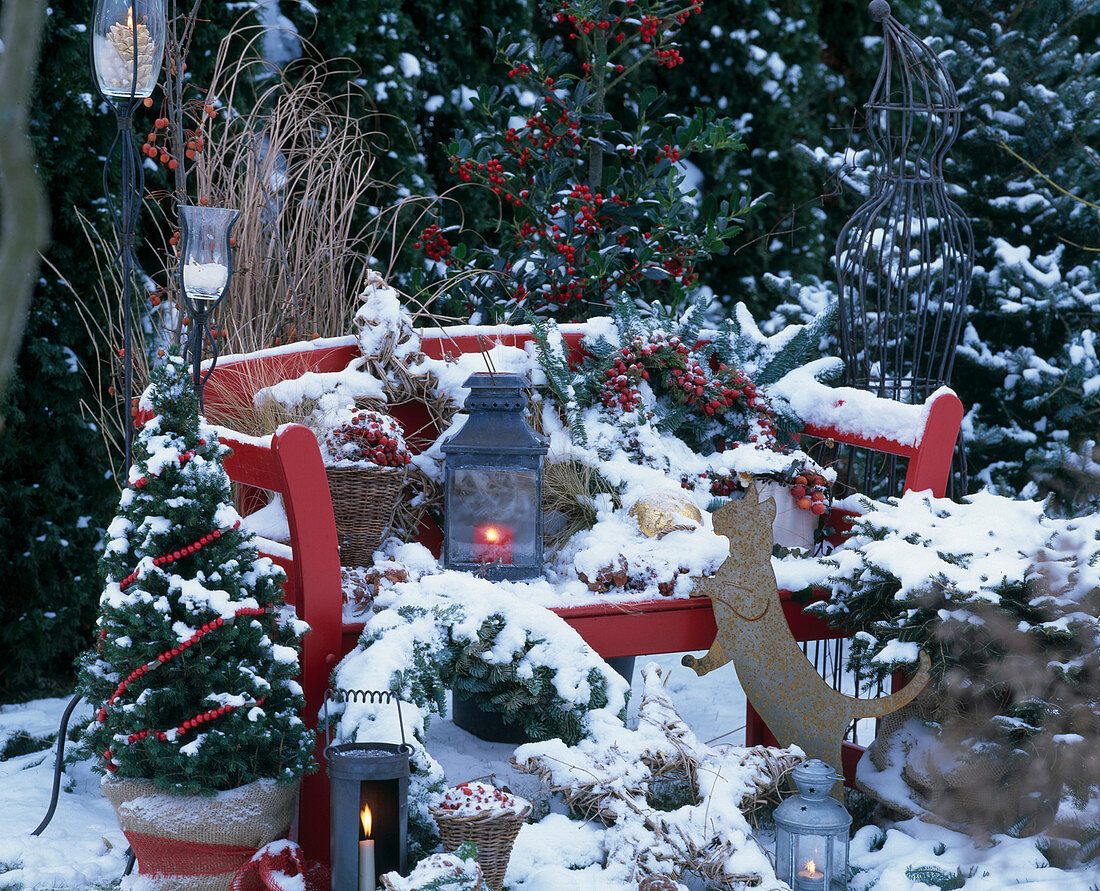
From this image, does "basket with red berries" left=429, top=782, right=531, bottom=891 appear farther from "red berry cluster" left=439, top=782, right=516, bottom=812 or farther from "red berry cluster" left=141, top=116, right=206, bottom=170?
"red berry cluster" left=141, top=116, right=206, bottom=170

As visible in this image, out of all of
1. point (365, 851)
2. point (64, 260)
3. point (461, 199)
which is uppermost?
point (461, 199)

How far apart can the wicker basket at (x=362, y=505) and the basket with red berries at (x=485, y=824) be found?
80 cm

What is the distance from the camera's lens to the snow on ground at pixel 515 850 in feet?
7.61

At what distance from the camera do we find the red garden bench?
2.35 m

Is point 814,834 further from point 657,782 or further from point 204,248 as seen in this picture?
point 204,248

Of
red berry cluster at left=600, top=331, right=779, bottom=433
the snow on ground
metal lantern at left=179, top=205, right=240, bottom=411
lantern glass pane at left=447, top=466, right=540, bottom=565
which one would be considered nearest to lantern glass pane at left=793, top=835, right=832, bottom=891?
the snow on ground

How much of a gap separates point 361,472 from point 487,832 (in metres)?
0.98

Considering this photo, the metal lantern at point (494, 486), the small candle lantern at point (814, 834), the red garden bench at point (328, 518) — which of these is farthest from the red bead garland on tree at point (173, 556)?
the small candle lantern at point (814, 834)

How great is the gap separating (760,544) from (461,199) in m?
2.44

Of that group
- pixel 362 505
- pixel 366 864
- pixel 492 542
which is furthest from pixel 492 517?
pixel 366 864

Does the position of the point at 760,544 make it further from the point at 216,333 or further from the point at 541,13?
the point at 541,13

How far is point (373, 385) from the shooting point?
9.95 feet

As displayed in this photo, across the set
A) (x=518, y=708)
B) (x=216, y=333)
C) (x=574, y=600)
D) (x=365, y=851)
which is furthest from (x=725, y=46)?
(x=365, y=851)

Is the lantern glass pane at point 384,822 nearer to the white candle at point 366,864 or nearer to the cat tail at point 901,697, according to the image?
the white candle at point 366,864
